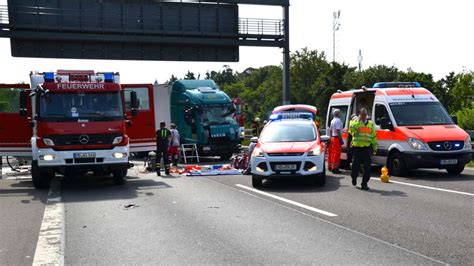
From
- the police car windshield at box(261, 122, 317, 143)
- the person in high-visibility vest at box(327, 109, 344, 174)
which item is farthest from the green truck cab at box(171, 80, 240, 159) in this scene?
the police car windshield at box(261, 122, 317, 143)

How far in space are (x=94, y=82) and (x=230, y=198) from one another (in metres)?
5.10

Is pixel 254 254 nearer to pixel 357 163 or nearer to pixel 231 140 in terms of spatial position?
pixel 357 163

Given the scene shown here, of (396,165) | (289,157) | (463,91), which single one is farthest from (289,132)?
(463,91)

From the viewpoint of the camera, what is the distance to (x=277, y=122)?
14438 mm

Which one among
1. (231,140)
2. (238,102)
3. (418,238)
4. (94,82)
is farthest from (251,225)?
(238,102)

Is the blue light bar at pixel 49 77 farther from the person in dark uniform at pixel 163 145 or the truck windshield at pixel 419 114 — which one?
the truck windshield at pixel 419 114

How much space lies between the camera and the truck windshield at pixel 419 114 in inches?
585

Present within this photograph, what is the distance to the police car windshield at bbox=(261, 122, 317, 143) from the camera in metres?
13.5

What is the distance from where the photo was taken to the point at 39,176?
13742 millimetres

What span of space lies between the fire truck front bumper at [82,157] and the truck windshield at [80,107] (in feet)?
2.64

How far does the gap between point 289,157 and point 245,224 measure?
4.31 metres

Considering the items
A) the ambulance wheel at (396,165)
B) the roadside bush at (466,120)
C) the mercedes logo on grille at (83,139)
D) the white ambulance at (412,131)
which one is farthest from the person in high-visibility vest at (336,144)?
the roadside bush at (466,120)

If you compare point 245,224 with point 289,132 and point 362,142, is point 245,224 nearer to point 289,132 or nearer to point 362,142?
point 362,142

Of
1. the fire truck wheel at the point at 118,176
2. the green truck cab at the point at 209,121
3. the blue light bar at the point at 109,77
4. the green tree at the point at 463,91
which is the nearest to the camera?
the blue light bar at the point at 109,77
